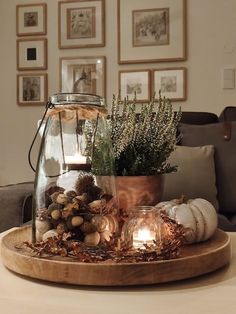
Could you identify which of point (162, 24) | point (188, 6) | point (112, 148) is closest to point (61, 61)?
point (162, 24)

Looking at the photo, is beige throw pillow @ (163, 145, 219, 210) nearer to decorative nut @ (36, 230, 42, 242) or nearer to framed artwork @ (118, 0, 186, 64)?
decorative nut @ (36, 230, 42, 242)

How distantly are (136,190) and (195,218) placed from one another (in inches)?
6.1

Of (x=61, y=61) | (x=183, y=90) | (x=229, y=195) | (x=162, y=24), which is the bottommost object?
(x=229, y=195)

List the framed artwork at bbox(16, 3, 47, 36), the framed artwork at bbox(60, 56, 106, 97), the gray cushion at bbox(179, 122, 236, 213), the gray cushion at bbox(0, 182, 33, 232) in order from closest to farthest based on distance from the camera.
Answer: the gray cushion at bbox(0, 182, 33, 232) < the gray cushion at bbox(179, 122, 236, 213) < the framed artwork at bbox(60, 56, 106, 97) < the framed artwork at bbox(16, 3, 47, 36)

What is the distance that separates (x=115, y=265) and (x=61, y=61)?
2770 mm

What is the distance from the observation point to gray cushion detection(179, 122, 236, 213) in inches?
85.6

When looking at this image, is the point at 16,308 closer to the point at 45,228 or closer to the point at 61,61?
the point at 45,228

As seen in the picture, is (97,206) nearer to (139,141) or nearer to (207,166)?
(139,141)

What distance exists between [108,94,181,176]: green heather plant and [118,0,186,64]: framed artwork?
2156mm

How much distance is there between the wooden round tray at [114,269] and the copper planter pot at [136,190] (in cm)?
22

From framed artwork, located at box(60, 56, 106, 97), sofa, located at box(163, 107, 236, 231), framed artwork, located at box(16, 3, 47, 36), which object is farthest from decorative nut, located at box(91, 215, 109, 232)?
framed artwork, located at box(16, 3, 47, 36)

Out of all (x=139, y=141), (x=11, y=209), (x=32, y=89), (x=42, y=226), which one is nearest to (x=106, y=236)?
(x=42, y=226)

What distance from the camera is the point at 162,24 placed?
10.4 feet

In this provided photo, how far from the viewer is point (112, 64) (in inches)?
129
